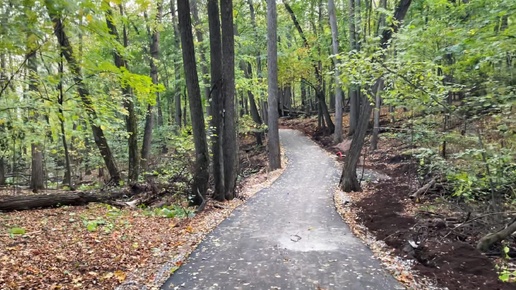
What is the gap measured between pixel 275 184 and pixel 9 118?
863 cm

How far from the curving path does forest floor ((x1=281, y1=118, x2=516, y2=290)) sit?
0.41 metres

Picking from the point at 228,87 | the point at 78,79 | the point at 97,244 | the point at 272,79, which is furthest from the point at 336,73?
the point at 97,244

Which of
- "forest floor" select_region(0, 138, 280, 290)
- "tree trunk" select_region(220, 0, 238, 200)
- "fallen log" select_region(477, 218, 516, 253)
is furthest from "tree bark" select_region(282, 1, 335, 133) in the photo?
"fallen log" select_region(477, 218, 516, 253)

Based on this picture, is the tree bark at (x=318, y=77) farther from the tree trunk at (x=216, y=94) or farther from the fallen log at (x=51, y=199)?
the fallen log at (x=51, y=199)

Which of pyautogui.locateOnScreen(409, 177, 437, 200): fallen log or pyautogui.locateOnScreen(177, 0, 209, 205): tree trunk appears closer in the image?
pyautogui.locateOnScreen(177, 0, 209, 205): tree trunk

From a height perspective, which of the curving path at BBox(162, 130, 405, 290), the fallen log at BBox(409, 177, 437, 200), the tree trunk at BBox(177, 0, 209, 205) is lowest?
the curving path at BBox(162, 130, 405, 290)

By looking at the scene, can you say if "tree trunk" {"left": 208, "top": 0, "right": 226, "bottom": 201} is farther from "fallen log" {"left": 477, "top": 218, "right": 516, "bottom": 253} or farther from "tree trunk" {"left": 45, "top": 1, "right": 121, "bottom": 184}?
"fallen log" {"left": 477, "top": 218, "right": 516, "bottom": 253}

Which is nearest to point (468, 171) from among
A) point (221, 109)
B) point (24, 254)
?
point (221, 109)

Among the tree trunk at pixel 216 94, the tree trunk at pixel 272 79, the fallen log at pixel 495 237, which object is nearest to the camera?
the fallen log at pixel 495 237

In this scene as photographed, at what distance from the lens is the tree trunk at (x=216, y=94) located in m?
9.57

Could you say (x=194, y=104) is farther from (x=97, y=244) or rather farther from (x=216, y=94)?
(x=97, y=244)

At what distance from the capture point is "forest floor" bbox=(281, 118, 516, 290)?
15.8 feet

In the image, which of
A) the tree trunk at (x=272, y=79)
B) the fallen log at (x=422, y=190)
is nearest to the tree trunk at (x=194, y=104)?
the fallen log at (x=422, y=190)

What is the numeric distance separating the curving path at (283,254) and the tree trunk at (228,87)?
116 centimetres
